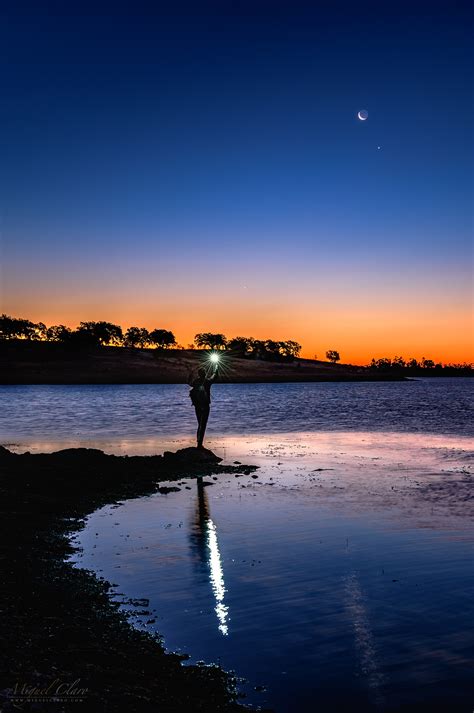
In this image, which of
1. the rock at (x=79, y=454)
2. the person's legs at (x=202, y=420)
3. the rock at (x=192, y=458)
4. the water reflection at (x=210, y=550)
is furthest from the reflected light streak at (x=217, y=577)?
the person's legs at (x=202, y=420)

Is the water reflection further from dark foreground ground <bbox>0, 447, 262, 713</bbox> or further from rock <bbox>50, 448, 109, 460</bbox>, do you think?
rock <bbox>50, 448, 109, 460</bbox>

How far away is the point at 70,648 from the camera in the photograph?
8.17 metres

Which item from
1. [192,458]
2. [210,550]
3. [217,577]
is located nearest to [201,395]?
[192,458]

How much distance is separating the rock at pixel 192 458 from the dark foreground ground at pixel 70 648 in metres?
9.76

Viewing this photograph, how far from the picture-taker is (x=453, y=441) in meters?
40.0

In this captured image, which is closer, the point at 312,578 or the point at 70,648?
the point at 70,648

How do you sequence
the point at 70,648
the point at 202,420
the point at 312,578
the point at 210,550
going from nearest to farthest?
the point at 70,648, the point at 312,578, the point at 210,550, the point at 202,420

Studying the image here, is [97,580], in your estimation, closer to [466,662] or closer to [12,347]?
[466,662]

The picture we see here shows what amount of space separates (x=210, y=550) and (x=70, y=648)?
550 centimetres

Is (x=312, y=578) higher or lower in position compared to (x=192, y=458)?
higher

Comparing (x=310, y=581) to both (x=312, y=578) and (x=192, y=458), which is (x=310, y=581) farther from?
(x=192, y=458)

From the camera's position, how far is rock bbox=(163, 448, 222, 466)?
2614cm

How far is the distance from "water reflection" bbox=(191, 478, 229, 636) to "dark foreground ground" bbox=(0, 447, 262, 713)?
4.70 ft

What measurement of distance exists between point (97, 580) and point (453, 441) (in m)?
33.1
